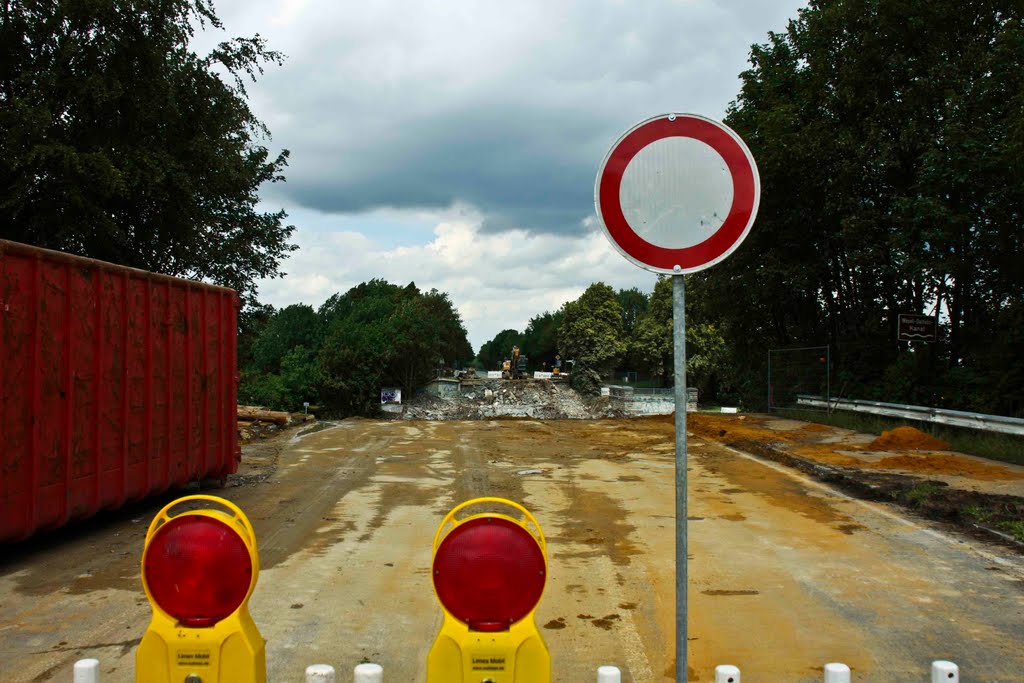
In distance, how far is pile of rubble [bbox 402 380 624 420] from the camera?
52750mm

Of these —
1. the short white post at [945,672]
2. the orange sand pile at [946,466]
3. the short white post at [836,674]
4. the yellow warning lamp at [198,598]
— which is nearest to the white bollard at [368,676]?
the yellow warning lamp at [198,598]

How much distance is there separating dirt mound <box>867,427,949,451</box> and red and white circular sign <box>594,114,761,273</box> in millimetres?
13334

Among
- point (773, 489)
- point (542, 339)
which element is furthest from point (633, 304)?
point (773, 489)

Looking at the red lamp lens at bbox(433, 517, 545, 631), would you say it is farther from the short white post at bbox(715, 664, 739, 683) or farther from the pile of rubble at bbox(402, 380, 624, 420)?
the pile of rubble at bbox(402, 380, 624, 420)

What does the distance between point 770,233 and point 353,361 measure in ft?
133

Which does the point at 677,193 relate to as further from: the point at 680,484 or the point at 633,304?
the point at 633,304

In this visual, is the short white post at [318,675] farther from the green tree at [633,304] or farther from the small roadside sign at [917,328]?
the green tree at [633,304]

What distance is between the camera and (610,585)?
6359 mm

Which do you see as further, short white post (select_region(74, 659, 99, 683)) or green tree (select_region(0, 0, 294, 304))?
green tree (select_region(0, 0, 294, 304))

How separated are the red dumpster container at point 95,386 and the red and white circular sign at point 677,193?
19.4 feet

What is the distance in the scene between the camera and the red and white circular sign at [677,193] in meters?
3.45

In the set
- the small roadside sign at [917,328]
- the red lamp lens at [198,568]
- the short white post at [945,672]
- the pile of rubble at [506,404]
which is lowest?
the pile of rubble at [506,404]

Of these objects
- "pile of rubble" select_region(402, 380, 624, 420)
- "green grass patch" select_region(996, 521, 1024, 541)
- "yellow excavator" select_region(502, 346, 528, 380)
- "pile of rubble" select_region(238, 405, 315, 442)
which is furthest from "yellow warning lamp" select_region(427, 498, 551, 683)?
"yellow excavator" select_region(502, 346, 528, 380)

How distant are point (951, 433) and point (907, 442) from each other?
210cm
